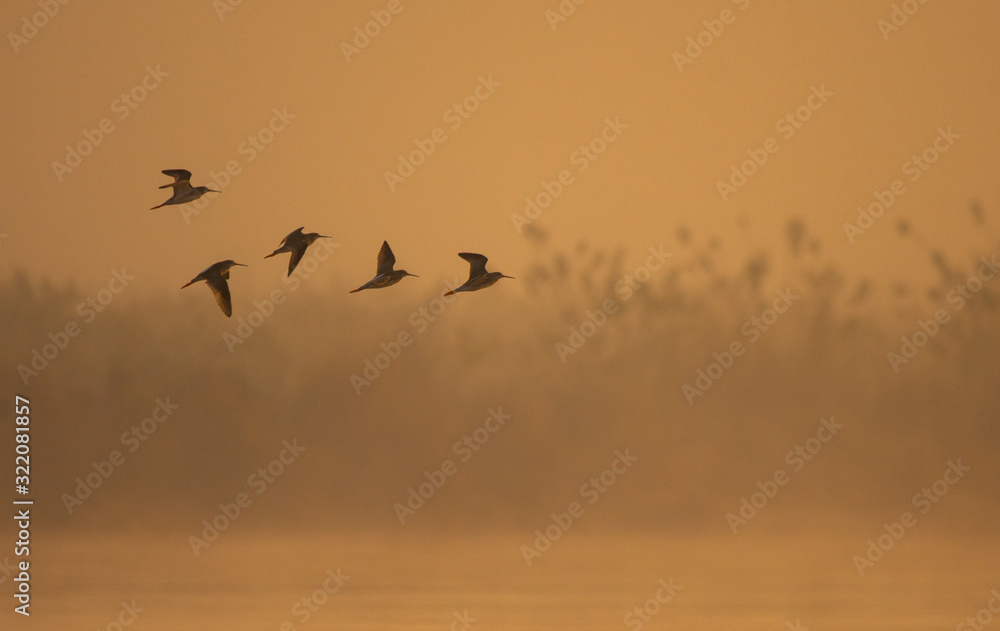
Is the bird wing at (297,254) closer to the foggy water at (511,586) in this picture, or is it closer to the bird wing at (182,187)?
the bird wing at (182,187)

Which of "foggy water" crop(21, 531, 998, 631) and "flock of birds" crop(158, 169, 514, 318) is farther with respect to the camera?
"foggy water" crop(21, 531, 998, 631)

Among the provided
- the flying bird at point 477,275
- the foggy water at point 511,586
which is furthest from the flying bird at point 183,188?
the foggy water at point 511,586

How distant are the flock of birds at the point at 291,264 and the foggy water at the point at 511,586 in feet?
38.0

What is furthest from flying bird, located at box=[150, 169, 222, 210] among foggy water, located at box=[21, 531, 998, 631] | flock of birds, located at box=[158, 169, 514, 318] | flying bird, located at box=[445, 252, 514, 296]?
foggy water, located at box=[21, 531, 998, 631]

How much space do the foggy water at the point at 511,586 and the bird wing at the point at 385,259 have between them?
1142cm

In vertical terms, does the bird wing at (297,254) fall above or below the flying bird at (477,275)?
below

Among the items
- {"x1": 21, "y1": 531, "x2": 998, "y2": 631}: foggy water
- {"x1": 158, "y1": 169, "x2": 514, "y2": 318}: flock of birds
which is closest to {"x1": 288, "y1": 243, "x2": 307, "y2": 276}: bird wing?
{"x1": 158, "y1": 169, "x2": 514, "y2": 318}: flock of birds

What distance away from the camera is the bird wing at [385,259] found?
3553 cm

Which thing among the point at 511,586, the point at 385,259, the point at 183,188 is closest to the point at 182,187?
the point at 183,188

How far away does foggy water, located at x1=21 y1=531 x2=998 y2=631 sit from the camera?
45594 mm

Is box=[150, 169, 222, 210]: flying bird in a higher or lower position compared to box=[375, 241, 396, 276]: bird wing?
lower

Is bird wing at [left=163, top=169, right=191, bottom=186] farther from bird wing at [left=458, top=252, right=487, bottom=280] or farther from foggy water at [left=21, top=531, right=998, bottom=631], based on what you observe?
foggy water at [left=21, top=531, right=998, bottom=631]

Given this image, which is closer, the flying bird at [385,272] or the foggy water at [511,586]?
the flying bird at [385,272]

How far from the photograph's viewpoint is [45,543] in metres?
83.1
